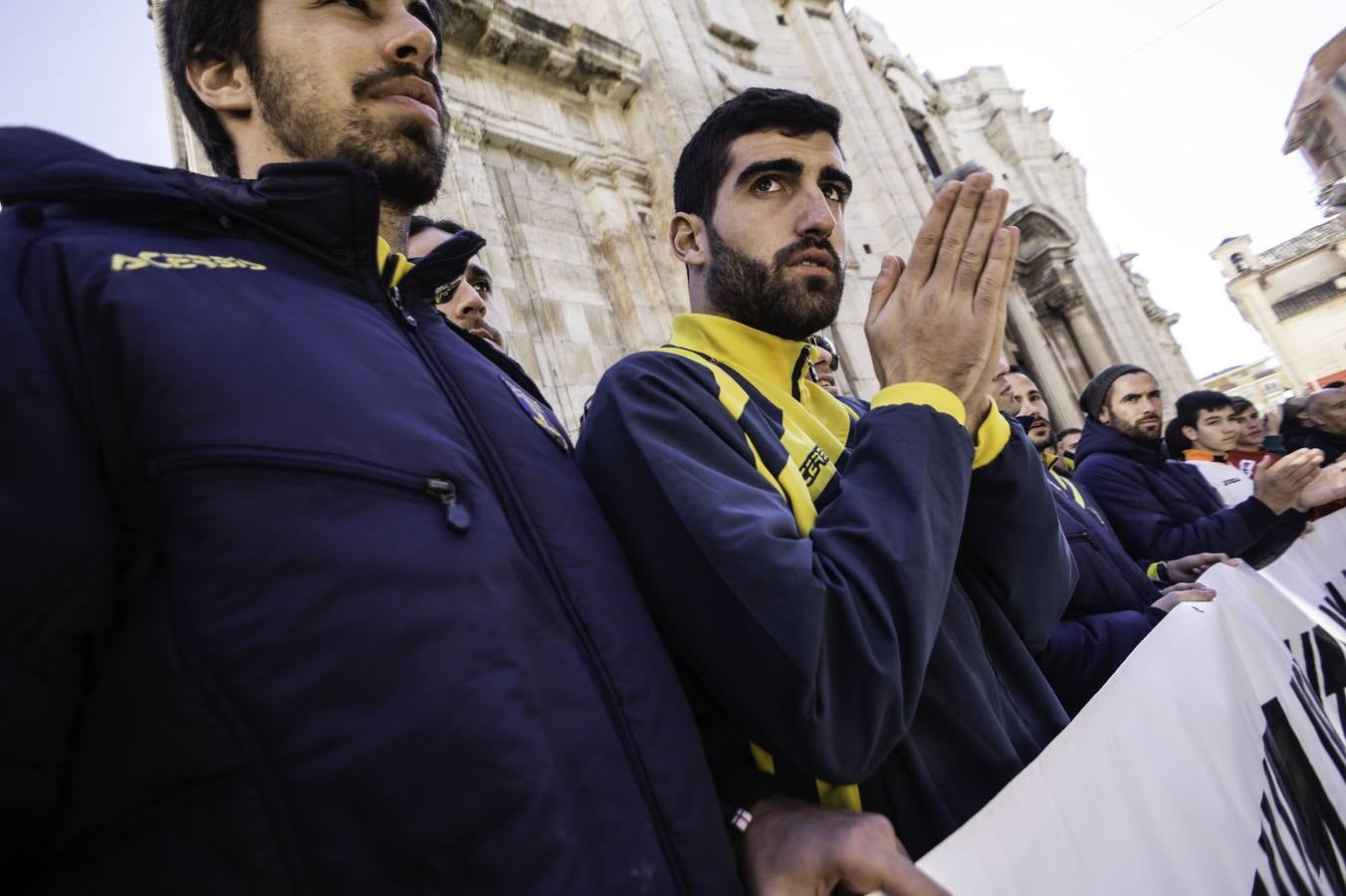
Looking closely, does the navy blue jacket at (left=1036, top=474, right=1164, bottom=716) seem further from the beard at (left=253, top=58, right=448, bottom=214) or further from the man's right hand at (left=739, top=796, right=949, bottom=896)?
the beard at (left=253, top=58, right=448, bottom=214)

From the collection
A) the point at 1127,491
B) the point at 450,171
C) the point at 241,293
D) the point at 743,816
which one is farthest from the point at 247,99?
the point at 450,171

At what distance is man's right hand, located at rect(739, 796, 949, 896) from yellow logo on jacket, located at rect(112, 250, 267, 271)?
1122 millimetres

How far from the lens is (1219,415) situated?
5.29 metres

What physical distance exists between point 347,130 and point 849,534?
1.14 metres

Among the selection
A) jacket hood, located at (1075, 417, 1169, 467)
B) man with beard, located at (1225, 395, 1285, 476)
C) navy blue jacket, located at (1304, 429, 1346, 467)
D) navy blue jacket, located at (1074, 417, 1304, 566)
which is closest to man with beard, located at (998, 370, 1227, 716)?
navy blue jacket, located at (1074, 417, 1304, 566)

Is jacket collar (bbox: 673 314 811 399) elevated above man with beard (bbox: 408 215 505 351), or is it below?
below

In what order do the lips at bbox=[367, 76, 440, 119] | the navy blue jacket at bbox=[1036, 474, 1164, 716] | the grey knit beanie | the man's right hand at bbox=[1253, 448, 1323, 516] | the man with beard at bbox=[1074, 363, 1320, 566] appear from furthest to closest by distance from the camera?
the grey knit beanie < the man with beard at bbox=[1074, 363, 1320, 566] < the man's right hand at bbox=[1253, 448, 1323, 516] < the navy blue jacket at bbox=[1036, 474, 1164, 716] < the lips at bbox=[367, 76, 440, 119]

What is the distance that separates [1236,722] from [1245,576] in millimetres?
1041

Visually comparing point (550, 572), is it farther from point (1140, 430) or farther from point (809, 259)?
point (1140, 430)

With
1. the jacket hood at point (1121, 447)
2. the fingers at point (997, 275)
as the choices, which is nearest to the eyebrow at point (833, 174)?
the fingers at point (997, 275)

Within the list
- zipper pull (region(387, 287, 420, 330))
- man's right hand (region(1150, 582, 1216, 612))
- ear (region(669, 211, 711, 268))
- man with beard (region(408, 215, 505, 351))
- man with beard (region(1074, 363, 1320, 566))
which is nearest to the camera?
zipper pull (region(387, 287, 420, 330))

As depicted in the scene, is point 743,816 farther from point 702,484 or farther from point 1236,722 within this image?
point 1236,722

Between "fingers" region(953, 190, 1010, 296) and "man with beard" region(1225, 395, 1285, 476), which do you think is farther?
"man with beard" region(1225, 395, 1285, 476)

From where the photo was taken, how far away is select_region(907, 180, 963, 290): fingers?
1.40 metres
